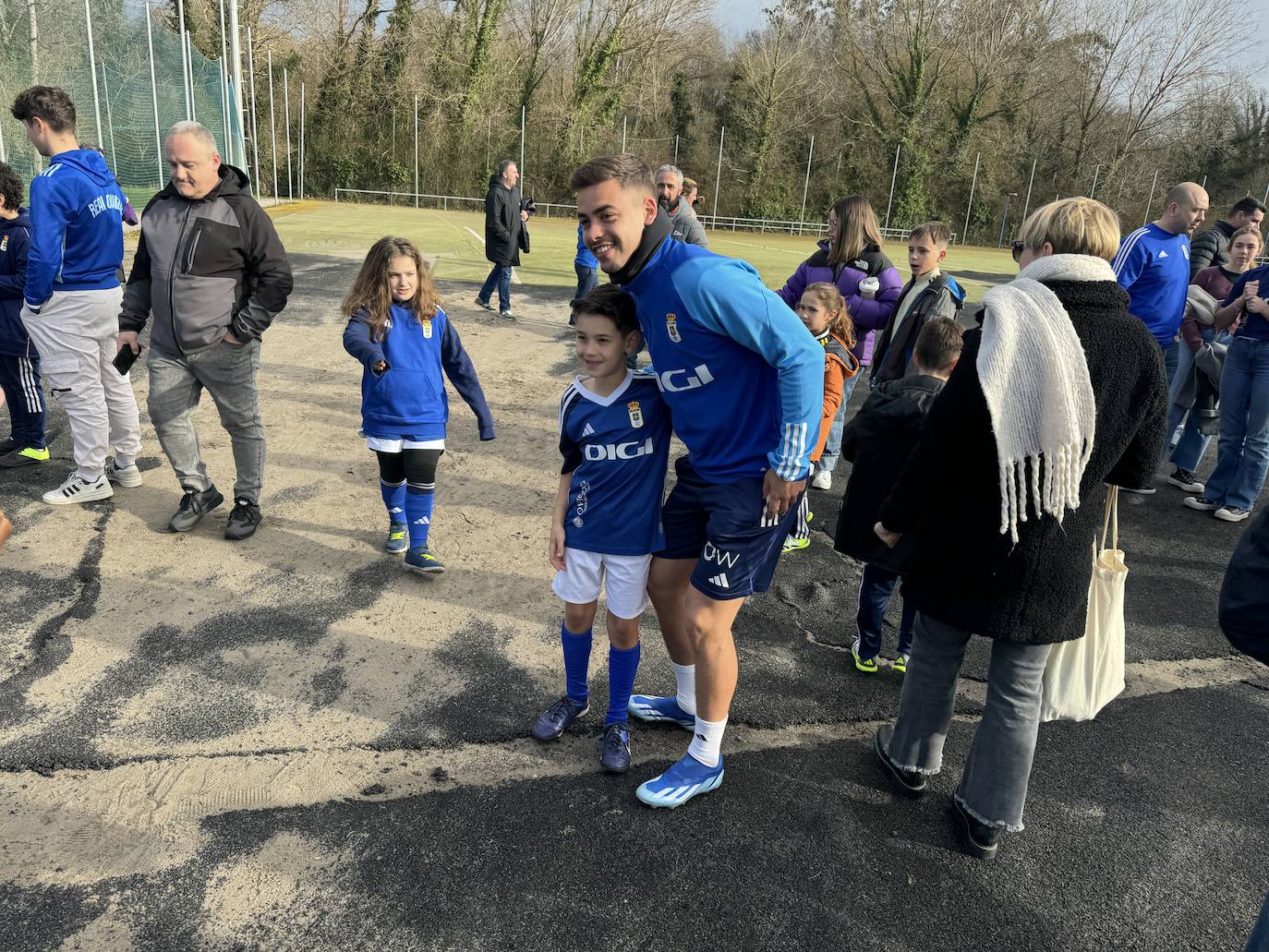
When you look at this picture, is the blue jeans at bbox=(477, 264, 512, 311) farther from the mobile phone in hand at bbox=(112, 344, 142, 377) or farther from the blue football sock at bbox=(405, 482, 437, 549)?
the blue football sock at bbox=(405, 482, 437, 549)

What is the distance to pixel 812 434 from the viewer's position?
2.53 meters

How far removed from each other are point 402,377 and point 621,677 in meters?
2.02

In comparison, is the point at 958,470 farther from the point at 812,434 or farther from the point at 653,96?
the point at 653,96

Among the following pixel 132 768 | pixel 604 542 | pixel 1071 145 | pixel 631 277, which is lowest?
pixel 132 768

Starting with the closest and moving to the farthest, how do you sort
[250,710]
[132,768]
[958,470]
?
[958,470] < [132,768] < [250,710]

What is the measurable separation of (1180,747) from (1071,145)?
4046 centimetres

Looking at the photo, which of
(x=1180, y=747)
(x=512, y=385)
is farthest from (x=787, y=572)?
(x=512, y=385)

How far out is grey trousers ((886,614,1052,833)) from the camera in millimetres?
2660

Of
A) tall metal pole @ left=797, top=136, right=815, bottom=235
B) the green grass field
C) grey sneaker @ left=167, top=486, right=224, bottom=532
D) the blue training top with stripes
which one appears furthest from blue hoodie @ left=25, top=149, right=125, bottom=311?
tall metal pole @ left=797, top=136, right=815, bottom=235

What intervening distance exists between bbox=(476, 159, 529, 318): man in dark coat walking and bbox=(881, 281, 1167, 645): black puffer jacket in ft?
28.6

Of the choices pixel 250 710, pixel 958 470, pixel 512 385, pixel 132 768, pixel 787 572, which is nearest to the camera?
pixel 958 470

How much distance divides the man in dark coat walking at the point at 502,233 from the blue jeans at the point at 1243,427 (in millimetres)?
7576

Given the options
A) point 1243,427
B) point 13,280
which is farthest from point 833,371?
point 13,280

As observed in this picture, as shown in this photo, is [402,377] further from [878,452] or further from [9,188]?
[9,188]
